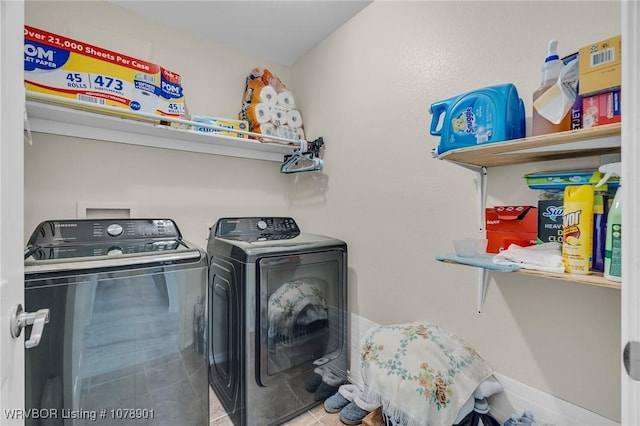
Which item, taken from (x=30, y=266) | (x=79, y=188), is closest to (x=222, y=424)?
(x=30, y=266)

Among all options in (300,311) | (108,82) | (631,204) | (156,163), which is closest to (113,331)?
(300,311)

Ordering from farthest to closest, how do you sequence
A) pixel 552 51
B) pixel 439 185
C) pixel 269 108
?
1. pixel 269 108
2. pixel 439 185
3. pixel 552 51

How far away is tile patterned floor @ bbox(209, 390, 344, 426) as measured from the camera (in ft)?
Answer: 5.29

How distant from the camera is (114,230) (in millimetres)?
1548

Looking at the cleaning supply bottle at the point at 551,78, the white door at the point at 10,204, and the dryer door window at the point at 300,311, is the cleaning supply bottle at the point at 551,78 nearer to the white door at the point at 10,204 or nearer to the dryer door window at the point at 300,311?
the dryer door window at the point at 300,311

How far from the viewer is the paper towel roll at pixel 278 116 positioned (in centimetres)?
219

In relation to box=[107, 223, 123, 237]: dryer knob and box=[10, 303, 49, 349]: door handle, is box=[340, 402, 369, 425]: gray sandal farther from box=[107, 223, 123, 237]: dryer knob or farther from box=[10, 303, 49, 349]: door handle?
box=[107, 223, 123, 237]: dryer knob

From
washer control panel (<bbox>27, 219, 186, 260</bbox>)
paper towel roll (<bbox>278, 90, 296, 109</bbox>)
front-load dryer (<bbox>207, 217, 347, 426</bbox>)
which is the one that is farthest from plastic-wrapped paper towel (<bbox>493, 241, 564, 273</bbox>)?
paper towel roll (<bbox>278, 90, 296, 109</bbox>)

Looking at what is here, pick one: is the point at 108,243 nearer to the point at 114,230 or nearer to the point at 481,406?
the point at 114,230

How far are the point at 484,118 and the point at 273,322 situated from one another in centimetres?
145

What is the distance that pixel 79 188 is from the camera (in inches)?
66.1

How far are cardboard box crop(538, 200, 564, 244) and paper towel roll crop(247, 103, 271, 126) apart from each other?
5.96ft

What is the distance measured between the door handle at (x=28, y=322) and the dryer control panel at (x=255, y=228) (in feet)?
3.93

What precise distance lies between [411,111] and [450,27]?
1.39 ft
